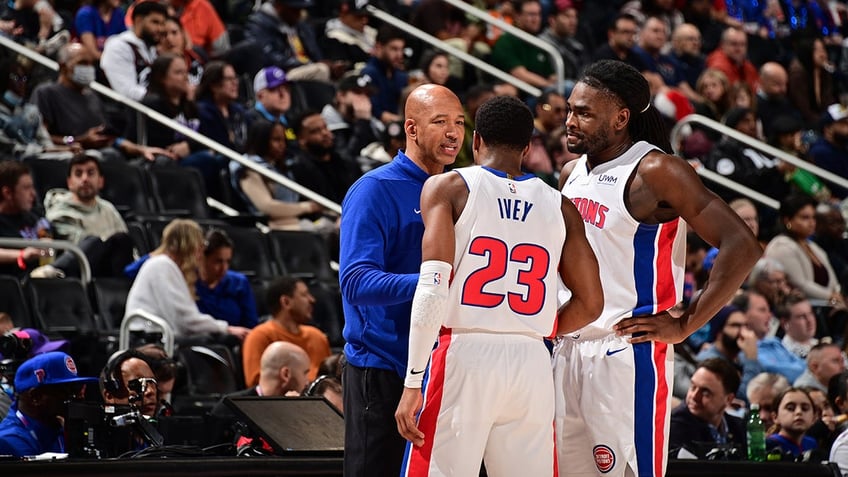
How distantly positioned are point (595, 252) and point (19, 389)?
2.62 meters

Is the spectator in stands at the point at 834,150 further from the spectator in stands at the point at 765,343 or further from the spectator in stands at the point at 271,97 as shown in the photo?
the spectator in stands at the point at 271,97

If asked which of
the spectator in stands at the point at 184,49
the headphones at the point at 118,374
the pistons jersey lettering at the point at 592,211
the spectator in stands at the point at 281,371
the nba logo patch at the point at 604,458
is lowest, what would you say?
the spectator in stands at the point at 281,371

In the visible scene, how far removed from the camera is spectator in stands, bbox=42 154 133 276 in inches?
388

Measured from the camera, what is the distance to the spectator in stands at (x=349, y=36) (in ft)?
48.2

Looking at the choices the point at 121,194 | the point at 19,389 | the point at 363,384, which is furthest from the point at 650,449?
the point at 121,194

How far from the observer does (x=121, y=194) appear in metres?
10.8

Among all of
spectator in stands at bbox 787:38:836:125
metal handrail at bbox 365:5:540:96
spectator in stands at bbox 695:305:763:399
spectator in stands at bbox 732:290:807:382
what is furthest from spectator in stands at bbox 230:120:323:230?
spectator in stands at bbox 787:38:836:125

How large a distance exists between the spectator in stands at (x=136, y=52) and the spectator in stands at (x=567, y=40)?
4.75m

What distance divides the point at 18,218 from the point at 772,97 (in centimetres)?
895

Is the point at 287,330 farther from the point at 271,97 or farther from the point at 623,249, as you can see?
the point at 623,249

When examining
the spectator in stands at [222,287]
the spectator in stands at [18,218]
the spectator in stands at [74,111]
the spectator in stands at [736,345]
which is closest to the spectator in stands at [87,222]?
the spectator in stands at [18,218]

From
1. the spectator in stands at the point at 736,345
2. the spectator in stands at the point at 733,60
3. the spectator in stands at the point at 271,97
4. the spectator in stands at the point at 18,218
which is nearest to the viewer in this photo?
the spectator in stands at the point at 18,218

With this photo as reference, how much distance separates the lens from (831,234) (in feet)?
42.8

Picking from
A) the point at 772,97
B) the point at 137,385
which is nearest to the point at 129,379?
the point at 137,385
